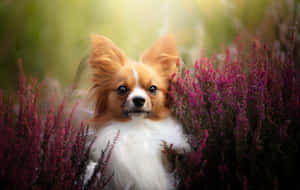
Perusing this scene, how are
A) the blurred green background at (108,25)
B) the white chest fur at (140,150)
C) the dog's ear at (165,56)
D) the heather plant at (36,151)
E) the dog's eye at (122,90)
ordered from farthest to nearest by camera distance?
the blurred green background at (108,25) < the dog's ear at (165,56) < the dog's eye at (122,90) < the white chest fur at (140,150) < the heather plant at (36,151)

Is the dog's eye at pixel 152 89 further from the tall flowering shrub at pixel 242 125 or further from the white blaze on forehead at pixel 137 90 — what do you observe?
the tall flowering shrub at pixel 242 125

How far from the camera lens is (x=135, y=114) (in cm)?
156

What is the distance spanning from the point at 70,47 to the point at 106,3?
709mm

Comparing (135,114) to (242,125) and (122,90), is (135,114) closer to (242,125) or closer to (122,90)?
(122,90)

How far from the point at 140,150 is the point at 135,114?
0.67ft

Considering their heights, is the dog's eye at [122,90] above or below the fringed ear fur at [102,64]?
below

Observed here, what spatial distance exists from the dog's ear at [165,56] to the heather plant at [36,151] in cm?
67

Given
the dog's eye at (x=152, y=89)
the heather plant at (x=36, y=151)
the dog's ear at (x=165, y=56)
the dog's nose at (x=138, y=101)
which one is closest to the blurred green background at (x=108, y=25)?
the dog's ear at (x=165, y=56)

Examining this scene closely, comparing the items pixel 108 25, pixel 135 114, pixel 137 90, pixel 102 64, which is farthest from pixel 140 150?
pixel 108 25

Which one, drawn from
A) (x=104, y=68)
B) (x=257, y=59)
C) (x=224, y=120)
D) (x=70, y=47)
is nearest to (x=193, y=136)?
(x=224, y=120)

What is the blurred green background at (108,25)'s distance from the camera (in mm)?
3053

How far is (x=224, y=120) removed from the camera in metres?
1.32

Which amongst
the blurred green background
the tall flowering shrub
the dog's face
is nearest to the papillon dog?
the dog's face

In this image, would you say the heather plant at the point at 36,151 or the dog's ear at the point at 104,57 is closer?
the heather plant at the point at 36,151
